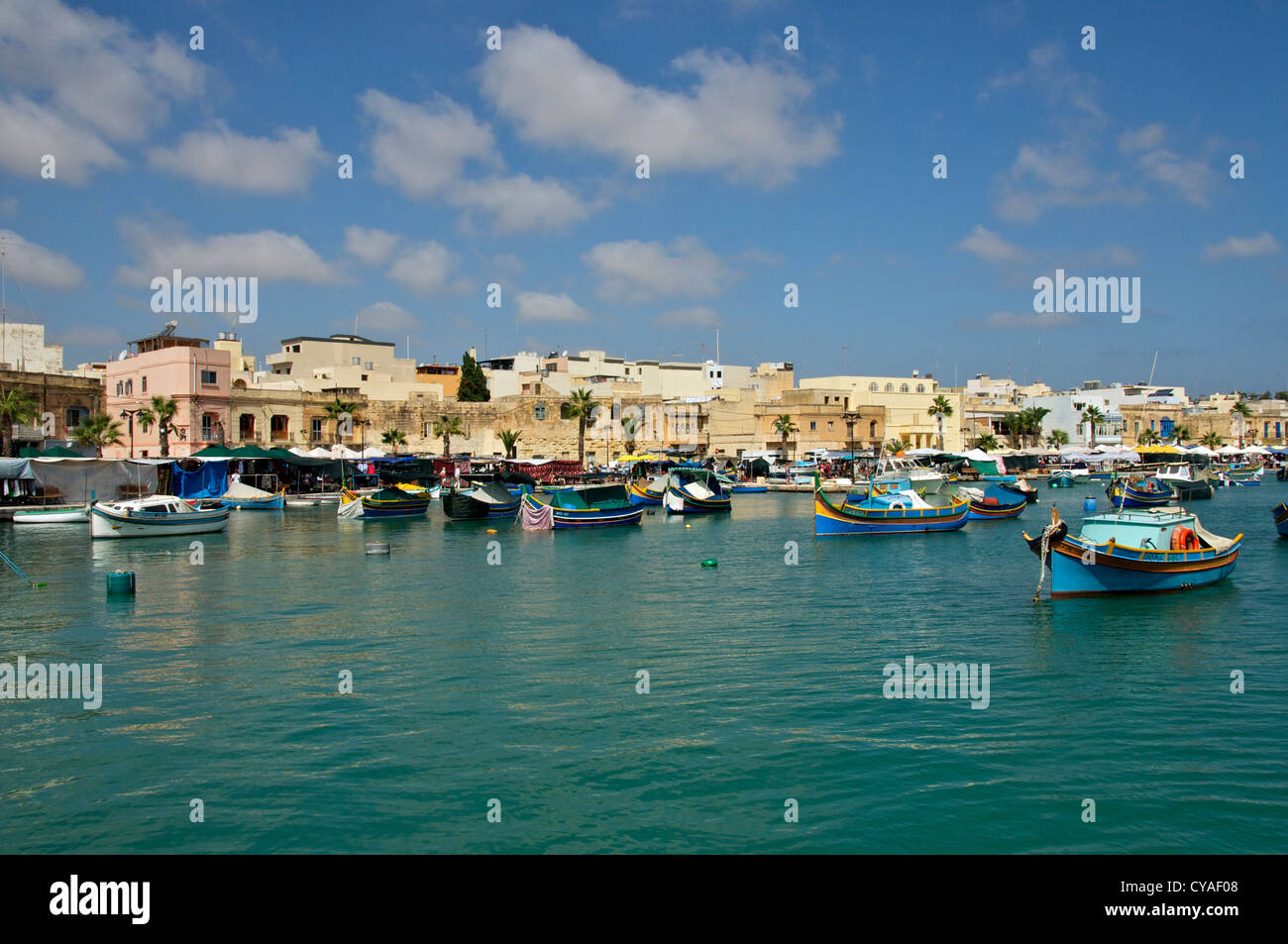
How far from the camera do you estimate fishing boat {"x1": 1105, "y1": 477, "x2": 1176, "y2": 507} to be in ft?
142

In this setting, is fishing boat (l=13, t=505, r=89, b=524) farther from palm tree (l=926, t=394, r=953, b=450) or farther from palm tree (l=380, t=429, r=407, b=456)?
palm tree (l=926, t=394, r=953, b=450)

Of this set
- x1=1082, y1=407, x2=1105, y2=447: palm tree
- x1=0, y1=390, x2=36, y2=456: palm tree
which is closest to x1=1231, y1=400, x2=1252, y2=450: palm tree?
x1=1082, y1=407, x2=1105, y2=447: palm tree

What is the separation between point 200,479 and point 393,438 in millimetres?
19307

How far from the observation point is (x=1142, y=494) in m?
43.5

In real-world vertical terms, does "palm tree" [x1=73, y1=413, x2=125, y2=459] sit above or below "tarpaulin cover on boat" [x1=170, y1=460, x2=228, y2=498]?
above

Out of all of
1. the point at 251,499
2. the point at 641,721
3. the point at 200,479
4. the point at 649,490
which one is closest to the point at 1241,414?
the point at 649,490

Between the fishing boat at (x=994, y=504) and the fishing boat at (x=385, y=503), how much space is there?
27043 millimetres

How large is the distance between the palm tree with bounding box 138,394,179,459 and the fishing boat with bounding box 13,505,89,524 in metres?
10.8

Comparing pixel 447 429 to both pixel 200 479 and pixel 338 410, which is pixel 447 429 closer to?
pixel 338 410

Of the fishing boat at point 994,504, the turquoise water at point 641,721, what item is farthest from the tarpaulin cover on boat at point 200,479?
the fishing boat at point 994,504

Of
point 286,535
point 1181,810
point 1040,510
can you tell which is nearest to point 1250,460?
point 1040,510

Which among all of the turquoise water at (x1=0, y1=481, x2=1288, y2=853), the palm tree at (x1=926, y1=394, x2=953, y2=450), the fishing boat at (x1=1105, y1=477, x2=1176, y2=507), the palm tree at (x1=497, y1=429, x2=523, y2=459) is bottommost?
the turquoise water at (x1=0, y1=481, x2=1288, y2=853)

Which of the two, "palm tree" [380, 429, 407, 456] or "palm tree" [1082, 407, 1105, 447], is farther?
"palm tree" [1082, 407, 1105, 447]
